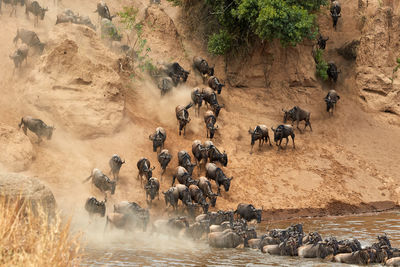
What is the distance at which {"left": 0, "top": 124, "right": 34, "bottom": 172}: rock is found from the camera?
19078 mm

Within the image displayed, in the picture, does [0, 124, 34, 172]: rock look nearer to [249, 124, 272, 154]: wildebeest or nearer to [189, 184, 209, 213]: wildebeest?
[189, 184, 209, 213]: wildebeest

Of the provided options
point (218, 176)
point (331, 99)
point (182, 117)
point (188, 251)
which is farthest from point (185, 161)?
point (331, 99)

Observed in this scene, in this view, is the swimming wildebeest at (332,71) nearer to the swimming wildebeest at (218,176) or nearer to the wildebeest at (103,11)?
the swimming wildebeest at (218,176)

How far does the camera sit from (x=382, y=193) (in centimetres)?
2392

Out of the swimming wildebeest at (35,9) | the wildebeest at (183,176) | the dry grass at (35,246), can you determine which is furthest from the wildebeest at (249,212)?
the swimming wildebeest at (35,9)

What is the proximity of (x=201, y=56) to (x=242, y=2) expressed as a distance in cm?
396

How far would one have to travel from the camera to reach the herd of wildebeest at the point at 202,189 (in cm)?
1547

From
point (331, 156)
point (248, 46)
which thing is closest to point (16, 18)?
point (248, 46)

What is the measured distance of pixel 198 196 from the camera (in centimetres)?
2055

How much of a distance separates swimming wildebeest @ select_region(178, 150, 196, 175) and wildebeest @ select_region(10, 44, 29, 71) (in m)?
7.48

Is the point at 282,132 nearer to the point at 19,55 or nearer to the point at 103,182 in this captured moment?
the point at 103,182

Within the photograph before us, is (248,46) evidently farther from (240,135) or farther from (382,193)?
(382,193)

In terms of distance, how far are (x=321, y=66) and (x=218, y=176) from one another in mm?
11713

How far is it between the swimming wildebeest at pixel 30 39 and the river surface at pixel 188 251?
10963 mm
